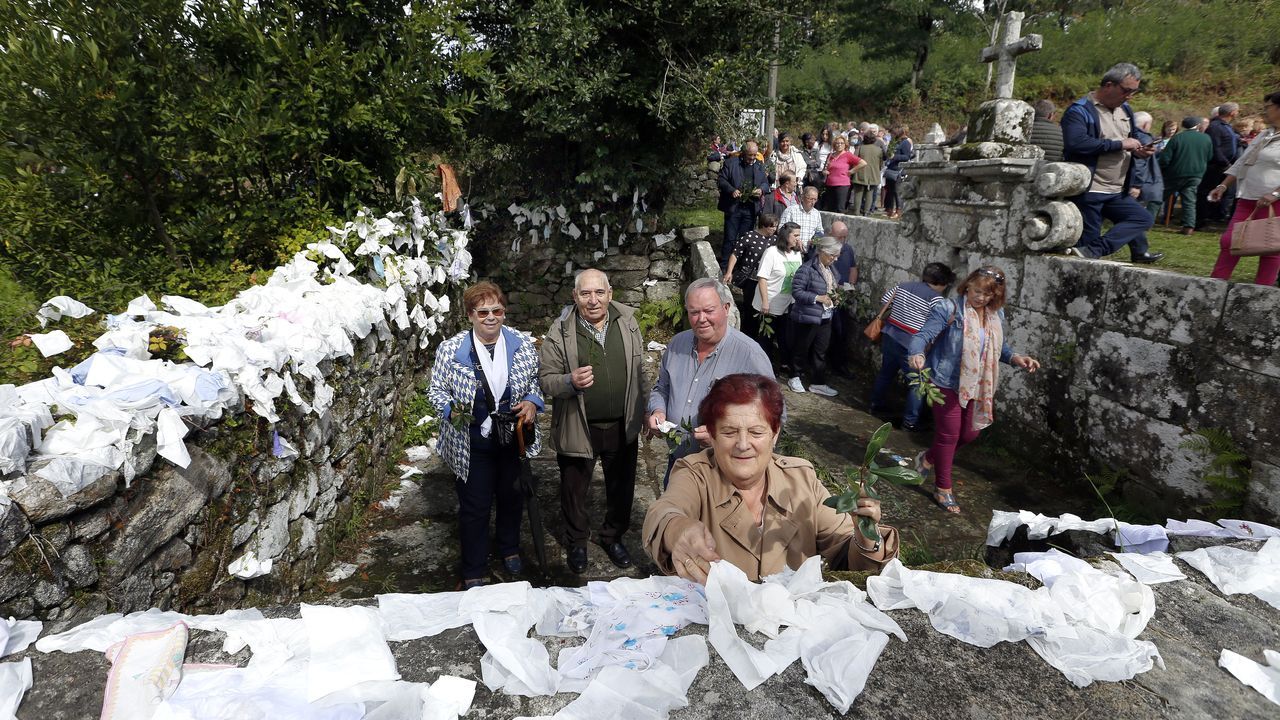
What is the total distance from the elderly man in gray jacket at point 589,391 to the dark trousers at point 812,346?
356 cm

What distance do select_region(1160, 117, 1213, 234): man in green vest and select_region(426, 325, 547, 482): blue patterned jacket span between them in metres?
7.93

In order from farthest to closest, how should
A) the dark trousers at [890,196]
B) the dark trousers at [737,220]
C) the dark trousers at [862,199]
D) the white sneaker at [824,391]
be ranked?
the dark trousers at [890,196] → the dark trousers at [862,199] → the dark trousers at [737,220] → the white sneaker at [824,391]

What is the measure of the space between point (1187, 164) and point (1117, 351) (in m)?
5.01

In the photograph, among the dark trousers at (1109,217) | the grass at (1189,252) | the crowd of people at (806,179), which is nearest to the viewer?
the grass at (1189,252)

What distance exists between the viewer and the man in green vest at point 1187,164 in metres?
7.38

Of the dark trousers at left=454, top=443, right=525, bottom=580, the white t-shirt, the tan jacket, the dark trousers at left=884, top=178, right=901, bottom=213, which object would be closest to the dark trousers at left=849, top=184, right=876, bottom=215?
the dark trousers at left=884, top=178, right=901, bottom=213

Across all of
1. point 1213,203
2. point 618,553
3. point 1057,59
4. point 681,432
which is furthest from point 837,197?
point 1057,59

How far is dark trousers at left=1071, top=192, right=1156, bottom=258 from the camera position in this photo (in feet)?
16.6

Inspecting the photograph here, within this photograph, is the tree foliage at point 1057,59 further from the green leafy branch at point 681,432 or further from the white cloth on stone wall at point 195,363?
the green leafy branch at point 681,432

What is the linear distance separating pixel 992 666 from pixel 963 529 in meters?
3.22

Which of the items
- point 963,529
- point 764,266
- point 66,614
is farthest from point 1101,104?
point 66,614

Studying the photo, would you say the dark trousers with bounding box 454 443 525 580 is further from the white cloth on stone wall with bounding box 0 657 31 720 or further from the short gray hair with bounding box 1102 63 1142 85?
the short gray hair with bounding box 1102 63 1142 85

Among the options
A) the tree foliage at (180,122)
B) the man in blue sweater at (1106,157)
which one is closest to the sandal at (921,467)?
the man in blue sweater at (1106,157)

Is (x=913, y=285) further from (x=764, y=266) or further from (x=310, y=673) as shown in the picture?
(x=310, y=673)
